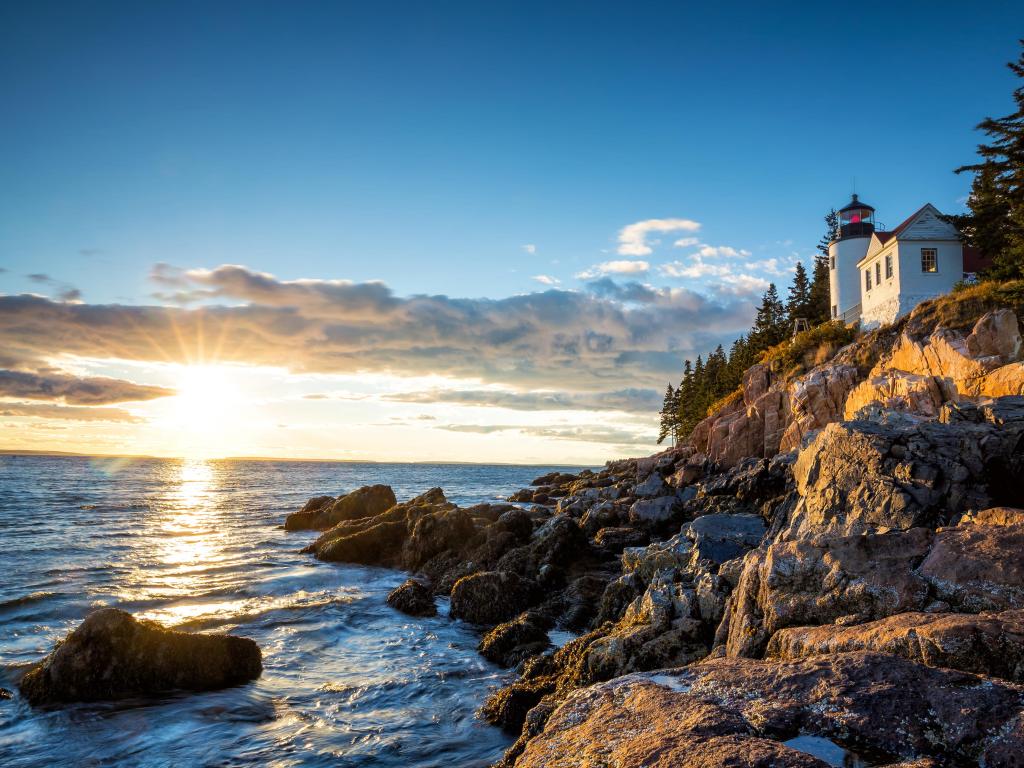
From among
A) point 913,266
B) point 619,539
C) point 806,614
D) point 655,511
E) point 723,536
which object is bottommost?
point 619,539

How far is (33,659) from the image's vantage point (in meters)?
12.1

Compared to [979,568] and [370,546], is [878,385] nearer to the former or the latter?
[370,546]

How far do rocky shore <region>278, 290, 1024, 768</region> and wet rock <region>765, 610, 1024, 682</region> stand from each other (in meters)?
0.02

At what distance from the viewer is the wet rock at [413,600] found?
15539 millimetres

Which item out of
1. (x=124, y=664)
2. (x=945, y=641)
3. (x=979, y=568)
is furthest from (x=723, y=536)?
(x=124, y=664)

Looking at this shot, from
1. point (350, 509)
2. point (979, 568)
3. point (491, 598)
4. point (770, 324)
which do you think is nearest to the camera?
point (979, 568)

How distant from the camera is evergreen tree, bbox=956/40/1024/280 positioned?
82.7 feet

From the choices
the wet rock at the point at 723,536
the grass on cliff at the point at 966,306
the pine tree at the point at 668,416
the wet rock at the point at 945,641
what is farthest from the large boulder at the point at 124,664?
the pine tree at the point at 668,416

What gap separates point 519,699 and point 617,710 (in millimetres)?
4533

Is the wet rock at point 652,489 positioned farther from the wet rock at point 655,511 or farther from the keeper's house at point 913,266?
the keeper's house at point 913,266

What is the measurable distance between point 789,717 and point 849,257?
44.6m

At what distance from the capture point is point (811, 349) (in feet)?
119

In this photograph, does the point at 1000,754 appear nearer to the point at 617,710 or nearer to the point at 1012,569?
the point at 617,710

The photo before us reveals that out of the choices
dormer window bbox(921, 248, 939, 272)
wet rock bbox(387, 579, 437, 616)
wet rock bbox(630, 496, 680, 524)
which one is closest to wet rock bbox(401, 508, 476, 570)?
wet rock bbox(387, 579, 437, 616)
